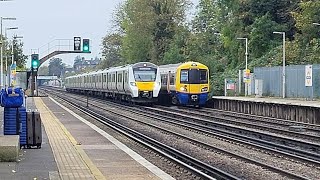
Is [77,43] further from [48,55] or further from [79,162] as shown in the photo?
[79,162]

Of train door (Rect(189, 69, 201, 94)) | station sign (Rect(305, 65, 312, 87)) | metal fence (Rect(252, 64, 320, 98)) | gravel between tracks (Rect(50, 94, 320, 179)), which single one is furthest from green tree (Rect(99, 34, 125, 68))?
gravel between tracks (Rect(50, 94, 320, 179))

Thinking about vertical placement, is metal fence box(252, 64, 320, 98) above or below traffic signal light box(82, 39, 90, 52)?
below

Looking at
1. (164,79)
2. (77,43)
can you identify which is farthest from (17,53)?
(164,79)

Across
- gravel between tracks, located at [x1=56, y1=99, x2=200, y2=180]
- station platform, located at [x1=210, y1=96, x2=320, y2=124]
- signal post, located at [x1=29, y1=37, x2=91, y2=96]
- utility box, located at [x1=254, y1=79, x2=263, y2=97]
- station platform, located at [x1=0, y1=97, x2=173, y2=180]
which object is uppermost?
signal post, located at [x1=29, y1=37, x2=91, y2=96]

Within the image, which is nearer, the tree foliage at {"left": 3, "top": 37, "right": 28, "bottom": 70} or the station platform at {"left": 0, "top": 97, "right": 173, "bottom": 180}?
the station platform at {"left": 0, "top": 97, "right": 173, "bottom": 180}

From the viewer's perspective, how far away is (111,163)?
55.2 ft

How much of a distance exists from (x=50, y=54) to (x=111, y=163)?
70926 millimetres

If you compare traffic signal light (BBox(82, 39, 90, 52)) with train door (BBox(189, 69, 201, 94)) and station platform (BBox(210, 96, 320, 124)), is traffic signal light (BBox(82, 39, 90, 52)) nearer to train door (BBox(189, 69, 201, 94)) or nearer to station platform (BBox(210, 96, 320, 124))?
station platform (BBox(210, 96, 320, 124))

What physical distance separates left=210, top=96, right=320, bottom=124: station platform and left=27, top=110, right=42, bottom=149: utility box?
Answer: 701 inches

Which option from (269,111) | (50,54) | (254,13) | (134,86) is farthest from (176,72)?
Answer: (50,54)

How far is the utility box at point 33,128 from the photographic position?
726 inches

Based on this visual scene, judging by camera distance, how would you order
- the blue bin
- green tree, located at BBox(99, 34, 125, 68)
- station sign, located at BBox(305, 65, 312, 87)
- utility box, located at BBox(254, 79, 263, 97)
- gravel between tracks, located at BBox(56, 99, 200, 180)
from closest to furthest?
gravel between tracks, located at BBox(56, 99, 200, 180) < the blue bin < station sign, located at BBox(305, 65, 312, 87) < utility box, located at BBox(254, 79, 263, 97) < green tree, located at BBox(99, 34, 125, 68)

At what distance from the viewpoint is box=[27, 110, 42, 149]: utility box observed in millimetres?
18438

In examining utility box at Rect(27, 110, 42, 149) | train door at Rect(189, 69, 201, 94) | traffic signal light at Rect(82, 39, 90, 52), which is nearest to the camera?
utility box at Rect(27, 110, 42, 149)
